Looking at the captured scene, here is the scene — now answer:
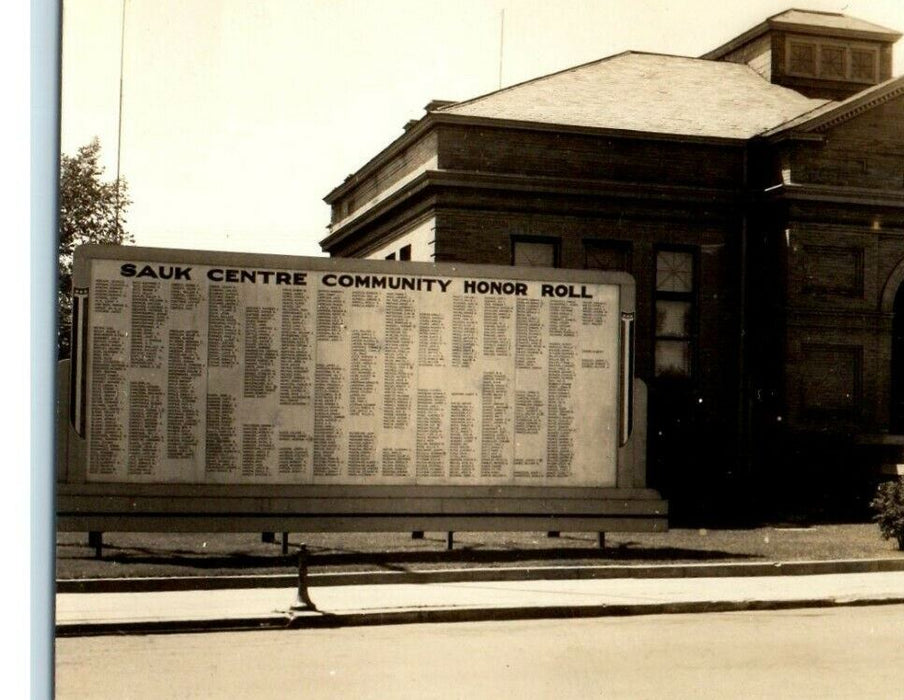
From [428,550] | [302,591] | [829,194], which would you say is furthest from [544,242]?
[302,591]

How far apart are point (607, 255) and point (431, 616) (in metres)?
14.3

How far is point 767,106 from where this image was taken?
77.5ft

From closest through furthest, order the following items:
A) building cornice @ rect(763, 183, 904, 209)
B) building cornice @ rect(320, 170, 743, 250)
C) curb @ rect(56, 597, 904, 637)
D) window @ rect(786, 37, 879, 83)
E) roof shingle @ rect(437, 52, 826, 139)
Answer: curb @ rect(56, 597, 904, 637)
window @ rect(786, 37, 879, 83)
roof shingle @ rect(437, 52, 826, 139)
building cornice @ rect(320, 170, 743, 250)
building cornice @ rect(763, 183, 904, 209)

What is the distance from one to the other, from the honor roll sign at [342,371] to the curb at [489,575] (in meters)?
1.99

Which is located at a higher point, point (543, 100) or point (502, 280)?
point (543, 100)

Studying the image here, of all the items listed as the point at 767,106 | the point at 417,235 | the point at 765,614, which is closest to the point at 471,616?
the point at 765,614

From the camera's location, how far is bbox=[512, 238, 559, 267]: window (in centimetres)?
2422

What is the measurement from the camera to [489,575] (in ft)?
46.7

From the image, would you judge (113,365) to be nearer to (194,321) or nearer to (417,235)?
(194,321)

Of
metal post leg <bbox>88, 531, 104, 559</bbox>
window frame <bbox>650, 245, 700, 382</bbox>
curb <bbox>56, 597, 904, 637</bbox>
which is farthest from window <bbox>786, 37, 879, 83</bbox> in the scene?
metal post leg <bbox>88, 531, 104, 559</bbox>

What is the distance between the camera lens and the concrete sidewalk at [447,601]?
11172mm

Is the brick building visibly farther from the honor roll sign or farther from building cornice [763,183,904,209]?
the honor roll sign

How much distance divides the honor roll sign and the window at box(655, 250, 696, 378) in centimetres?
803

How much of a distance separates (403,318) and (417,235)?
25.8 ft
